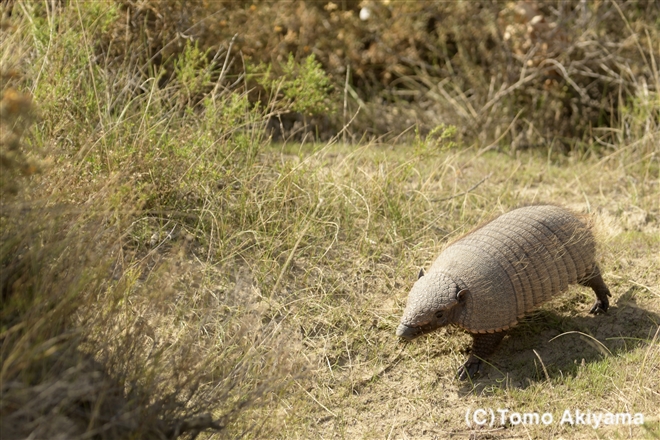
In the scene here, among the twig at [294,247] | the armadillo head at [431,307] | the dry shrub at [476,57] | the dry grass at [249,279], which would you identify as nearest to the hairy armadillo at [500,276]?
the armadillo head at [431,307]

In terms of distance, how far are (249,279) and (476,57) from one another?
4283mm

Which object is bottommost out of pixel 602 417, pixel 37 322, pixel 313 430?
pixel 313 430

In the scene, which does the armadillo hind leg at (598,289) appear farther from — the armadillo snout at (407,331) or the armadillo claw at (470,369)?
the armadillo snout at (407,331)

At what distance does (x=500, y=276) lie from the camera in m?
4.18

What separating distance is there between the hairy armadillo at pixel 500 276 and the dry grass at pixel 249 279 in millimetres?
314

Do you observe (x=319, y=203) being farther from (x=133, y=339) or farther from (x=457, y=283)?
(x=133, y=339)

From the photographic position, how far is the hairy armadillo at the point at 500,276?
13.4 ft

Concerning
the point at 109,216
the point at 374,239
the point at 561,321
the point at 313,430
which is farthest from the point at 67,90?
the point at 561,321

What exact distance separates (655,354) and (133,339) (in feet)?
9.39

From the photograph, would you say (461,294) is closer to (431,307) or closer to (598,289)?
(431,307)

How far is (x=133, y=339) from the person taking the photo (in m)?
3.12

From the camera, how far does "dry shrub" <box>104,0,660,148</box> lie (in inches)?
277

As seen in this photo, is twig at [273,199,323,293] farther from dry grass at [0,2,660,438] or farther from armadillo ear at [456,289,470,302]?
armadillo ear at [456,289,470,302]

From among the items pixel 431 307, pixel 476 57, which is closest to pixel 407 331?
pixel 431 307
